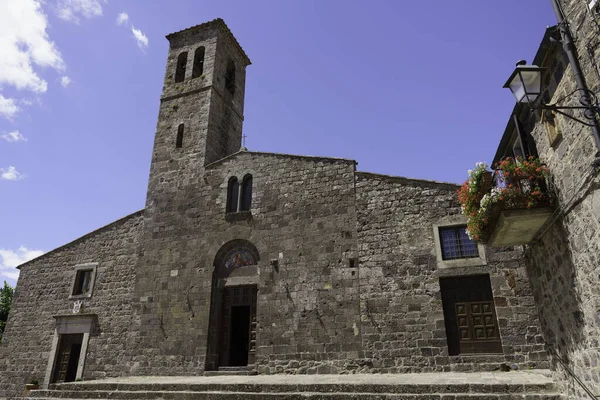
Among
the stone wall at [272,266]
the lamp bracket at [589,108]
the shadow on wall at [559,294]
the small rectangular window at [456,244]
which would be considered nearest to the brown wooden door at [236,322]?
the stone wall at [272,266]

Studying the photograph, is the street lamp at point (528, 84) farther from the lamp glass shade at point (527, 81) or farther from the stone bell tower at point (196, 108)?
the stone bell tower at point (196, 108)

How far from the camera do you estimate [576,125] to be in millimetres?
5703

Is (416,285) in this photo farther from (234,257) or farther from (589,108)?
(589,108)

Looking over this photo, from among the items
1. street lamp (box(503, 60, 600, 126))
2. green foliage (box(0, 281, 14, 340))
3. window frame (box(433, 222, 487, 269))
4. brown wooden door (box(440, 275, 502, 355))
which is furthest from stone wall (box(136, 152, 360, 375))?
green foliage (box(0, 281, 14, 340))

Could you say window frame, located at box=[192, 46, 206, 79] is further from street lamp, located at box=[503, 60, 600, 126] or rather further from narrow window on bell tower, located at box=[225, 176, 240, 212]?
street lamp, located at box=[503, 60, 600, 126]

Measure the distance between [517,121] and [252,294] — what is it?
974cm

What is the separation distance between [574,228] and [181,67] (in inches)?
712

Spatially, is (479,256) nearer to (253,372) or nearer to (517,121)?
(517,121)

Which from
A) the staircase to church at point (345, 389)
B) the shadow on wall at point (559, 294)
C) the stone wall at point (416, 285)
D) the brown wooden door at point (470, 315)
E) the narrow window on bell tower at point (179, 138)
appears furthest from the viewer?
the narrow window on bell tower at point (179, 138)

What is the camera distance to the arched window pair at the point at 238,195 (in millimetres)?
15633

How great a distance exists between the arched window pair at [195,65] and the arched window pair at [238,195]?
628 cm

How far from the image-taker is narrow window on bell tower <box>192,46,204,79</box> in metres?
19.4

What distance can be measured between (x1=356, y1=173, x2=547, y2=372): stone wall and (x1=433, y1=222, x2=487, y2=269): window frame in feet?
0.26

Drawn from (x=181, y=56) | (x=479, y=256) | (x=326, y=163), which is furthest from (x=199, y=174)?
(x=479, y=256)
